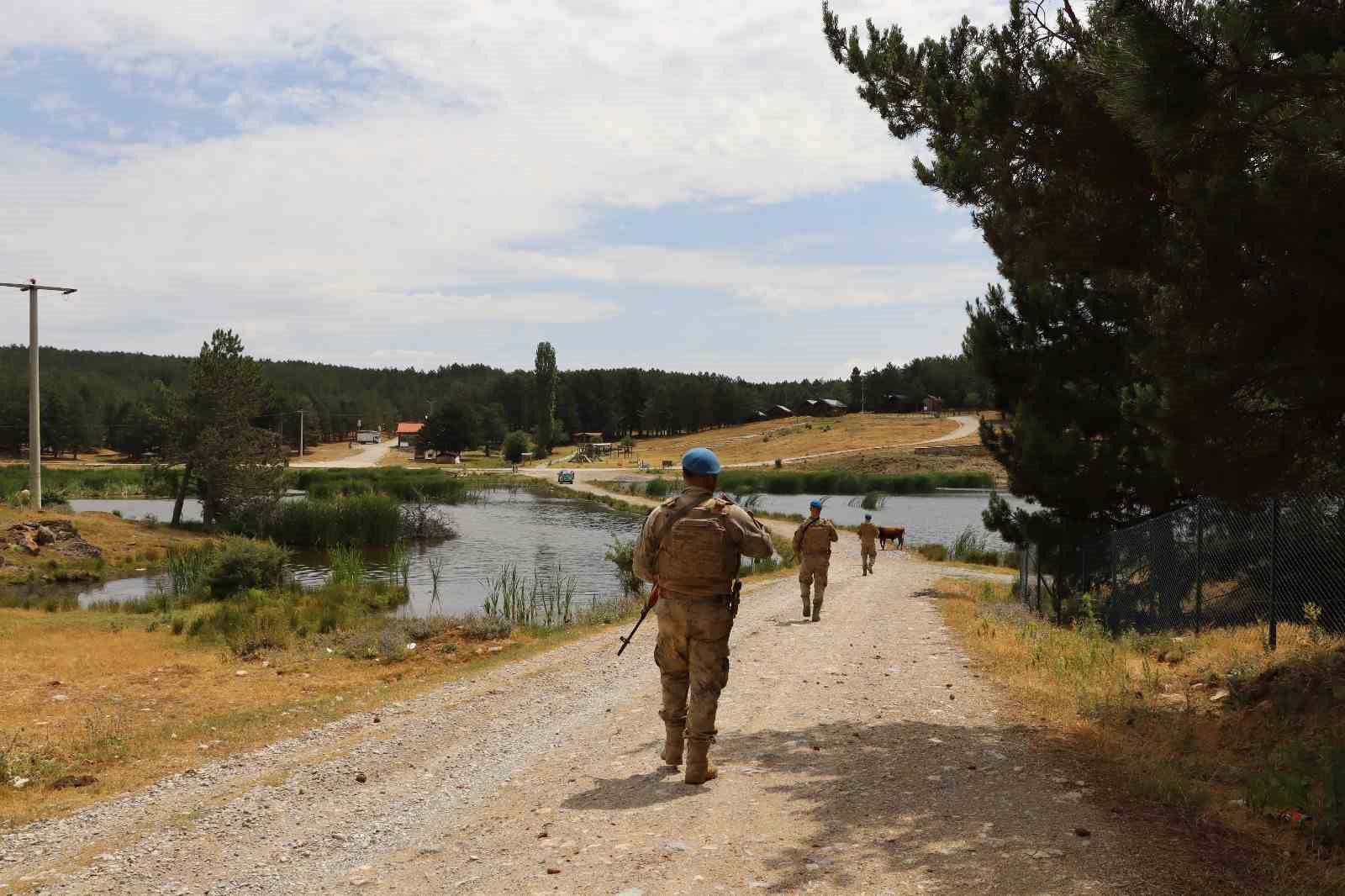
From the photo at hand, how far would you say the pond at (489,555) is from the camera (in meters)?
27.5

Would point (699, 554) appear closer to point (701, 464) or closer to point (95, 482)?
point (701, 464)

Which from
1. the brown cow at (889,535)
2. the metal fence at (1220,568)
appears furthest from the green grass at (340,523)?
the metal fence at (1220,568)

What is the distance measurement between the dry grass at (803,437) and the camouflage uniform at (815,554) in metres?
91.5

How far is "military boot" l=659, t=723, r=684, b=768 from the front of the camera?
6906mm

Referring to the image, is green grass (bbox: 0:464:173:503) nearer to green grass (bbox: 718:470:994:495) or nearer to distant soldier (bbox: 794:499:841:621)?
green grass (bbox: 718:470:994:495)

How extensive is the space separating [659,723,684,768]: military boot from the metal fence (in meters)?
4.47

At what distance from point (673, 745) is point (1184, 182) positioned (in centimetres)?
503

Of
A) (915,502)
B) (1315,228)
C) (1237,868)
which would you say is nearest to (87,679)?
(1237,868)

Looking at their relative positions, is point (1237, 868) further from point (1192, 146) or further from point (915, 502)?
point (915, 502)

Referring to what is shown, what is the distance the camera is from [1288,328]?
626cm

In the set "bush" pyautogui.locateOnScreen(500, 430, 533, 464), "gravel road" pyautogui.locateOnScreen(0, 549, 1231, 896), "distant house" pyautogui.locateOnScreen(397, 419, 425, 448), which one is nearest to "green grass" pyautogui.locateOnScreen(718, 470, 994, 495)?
"bush" pyautogui.locateOnScreen(500, 430, 533, 464)

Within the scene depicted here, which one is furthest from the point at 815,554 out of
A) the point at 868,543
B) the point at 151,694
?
the point at 868,543

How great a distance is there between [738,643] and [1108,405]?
353 inches

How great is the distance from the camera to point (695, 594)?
267 inches
